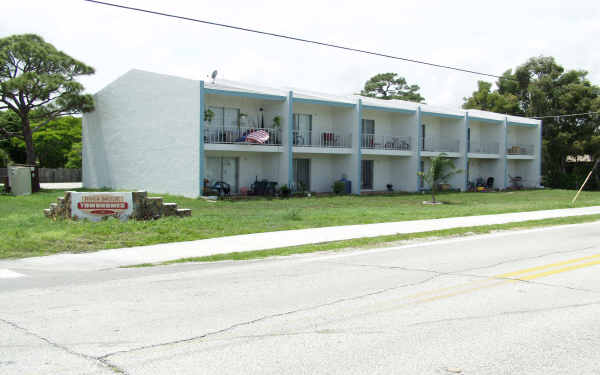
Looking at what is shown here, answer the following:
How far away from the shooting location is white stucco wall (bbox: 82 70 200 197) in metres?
25.9

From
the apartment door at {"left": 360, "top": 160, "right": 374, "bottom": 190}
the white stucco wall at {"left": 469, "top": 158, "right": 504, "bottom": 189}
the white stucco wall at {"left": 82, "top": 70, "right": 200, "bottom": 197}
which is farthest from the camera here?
the white stucco wall at {"left": 469, "top": 158, "right": 504, "bottom": 189}

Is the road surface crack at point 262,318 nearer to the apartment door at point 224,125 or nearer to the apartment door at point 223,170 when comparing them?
the apartment door at point 224,125

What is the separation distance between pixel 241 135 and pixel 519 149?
2477 centimetres

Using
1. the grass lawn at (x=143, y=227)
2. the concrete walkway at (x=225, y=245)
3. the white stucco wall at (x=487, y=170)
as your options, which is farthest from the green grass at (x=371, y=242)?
the white stucco wall at (x=487, y=170)

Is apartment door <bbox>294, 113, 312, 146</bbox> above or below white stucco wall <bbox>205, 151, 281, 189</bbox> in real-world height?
above

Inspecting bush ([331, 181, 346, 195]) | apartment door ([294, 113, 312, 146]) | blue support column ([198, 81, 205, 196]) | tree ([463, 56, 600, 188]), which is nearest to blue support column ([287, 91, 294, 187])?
apartment door ([294, 113, 312, 146])

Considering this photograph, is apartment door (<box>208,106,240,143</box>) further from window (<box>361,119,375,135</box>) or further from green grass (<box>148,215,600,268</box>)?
green grass (<box>148,215,600,268</box>)

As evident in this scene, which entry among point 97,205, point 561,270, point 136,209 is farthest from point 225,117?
point 561,270

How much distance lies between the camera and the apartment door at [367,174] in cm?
3409

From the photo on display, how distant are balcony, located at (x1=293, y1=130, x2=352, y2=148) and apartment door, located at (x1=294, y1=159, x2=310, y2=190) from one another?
1143 millimetres

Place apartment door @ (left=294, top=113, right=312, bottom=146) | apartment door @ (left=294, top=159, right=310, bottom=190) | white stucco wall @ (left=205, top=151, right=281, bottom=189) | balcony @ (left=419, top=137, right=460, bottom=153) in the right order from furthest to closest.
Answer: balcony @ (left=419, top=137, right=460, bottom=153), apartment door @ (left=294, top=159, right=310, bottom=190), apartment door @ (left=294, top=113, right=312, bottom=146), white stucco wall @ (left=205, top=151, right=281, bottom=189)

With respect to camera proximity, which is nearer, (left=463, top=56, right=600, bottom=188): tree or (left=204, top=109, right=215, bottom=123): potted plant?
(left=204, top=109, right=215, bottom=123): potted plant

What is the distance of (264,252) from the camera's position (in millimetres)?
11141

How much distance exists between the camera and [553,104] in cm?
4744
